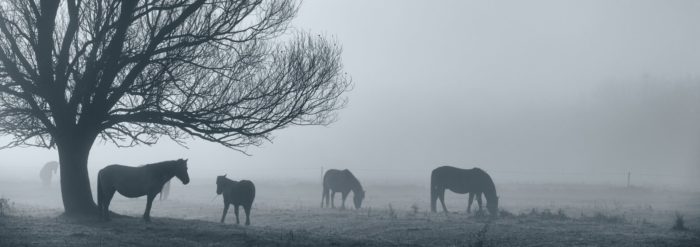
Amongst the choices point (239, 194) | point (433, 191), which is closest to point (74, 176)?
point (239, 194)

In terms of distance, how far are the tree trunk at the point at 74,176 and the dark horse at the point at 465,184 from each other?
46.4ft

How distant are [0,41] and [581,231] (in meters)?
15.6

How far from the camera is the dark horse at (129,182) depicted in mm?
17014

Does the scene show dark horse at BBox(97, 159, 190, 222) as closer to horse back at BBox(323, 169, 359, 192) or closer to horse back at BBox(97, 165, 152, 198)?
horse back at BBox(97, 165, 152, 198)

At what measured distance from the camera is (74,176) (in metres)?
18.1

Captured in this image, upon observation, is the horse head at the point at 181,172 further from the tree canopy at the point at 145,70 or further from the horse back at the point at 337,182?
the horse back at the point at 337,182

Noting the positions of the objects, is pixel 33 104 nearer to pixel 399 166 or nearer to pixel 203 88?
pixel 203 88

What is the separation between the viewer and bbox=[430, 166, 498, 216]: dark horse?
1072 inches

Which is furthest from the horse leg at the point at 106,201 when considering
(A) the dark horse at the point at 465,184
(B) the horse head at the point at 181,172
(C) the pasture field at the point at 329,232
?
(A) the dark horse at the point at 465,184

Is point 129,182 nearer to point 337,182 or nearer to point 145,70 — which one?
point 145,70

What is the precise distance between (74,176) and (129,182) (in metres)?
2.02

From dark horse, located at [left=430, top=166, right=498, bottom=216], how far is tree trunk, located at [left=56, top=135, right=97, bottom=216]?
46.4ft

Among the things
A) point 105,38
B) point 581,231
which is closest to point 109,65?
point 105,38

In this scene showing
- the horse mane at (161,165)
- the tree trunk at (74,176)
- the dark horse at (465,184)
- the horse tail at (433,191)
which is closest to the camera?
the horse mane at (161,165)
